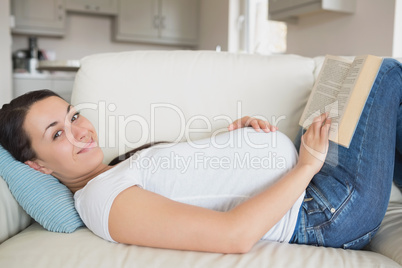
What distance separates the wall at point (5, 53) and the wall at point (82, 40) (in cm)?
100

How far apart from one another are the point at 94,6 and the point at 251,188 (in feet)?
14.1

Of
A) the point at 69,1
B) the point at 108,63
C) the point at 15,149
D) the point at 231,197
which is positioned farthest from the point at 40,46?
the point at 231,197

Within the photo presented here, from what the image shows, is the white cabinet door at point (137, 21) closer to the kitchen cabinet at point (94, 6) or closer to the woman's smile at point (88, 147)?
the kitchen cabinet at point (94, 6)

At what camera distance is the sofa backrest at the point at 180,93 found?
1.42 metres

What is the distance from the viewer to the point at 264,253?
0.96 m

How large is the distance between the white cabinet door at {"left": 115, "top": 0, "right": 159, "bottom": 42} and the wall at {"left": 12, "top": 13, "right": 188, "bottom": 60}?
23 centimetres

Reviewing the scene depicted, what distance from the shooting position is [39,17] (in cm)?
449

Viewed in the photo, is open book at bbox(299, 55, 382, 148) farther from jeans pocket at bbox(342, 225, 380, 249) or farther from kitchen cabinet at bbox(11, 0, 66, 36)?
kitchen cabinet at bbox(11, 0, 66, 36)

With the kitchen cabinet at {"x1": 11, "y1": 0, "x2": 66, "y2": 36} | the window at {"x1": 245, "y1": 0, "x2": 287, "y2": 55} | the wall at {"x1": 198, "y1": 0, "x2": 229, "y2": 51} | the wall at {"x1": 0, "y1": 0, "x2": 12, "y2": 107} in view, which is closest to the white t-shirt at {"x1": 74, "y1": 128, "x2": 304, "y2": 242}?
the window at {"x1": 245, "y1": 0, "x2": 287, "y2": 55}

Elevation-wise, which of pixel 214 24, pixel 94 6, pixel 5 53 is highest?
pixel 94 6

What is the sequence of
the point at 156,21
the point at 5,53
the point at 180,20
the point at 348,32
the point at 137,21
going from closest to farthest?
the point at 348,32 < the point at 5,53 < the point at 137,21 < the point at 156,21 < the point at 180,20

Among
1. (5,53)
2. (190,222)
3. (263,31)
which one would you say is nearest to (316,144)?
(190,222)

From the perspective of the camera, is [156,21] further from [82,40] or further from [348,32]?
[348,32]

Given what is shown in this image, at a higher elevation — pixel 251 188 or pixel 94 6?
pixel 94 6
